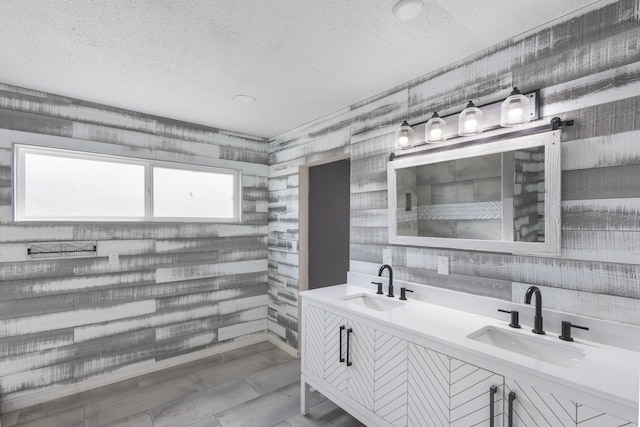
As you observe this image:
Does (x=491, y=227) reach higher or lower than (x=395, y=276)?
higher

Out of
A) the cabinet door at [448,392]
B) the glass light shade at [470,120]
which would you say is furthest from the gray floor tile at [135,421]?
the glass light shade at [470,120]

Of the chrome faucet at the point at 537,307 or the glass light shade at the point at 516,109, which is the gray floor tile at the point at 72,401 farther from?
the glass light shade at the point at 516,109

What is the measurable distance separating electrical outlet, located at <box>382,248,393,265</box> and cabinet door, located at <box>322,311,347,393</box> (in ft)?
2.11

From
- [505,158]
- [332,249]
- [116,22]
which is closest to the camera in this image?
[116,22]

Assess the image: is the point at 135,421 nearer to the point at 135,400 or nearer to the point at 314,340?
the point at 135,400

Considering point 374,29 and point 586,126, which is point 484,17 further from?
point 586,126

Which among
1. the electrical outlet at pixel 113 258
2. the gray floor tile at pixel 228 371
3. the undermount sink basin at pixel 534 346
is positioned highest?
the electrical outlet at pixel 113 258

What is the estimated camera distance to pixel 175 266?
10.4 feet

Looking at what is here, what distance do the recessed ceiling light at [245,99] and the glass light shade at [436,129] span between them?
1.47 metres

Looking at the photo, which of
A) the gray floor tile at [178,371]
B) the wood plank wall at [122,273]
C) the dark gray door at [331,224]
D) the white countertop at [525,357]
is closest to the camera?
the white countertop at [525,357]

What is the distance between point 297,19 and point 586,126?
154 centimetres

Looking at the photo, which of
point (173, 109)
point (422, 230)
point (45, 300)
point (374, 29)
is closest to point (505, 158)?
point (422, 230)

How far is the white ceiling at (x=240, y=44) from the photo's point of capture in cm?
155

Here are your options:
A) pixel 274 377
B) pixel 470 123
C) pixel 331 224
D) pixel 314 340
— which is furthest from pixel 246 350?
pixel 470 123
